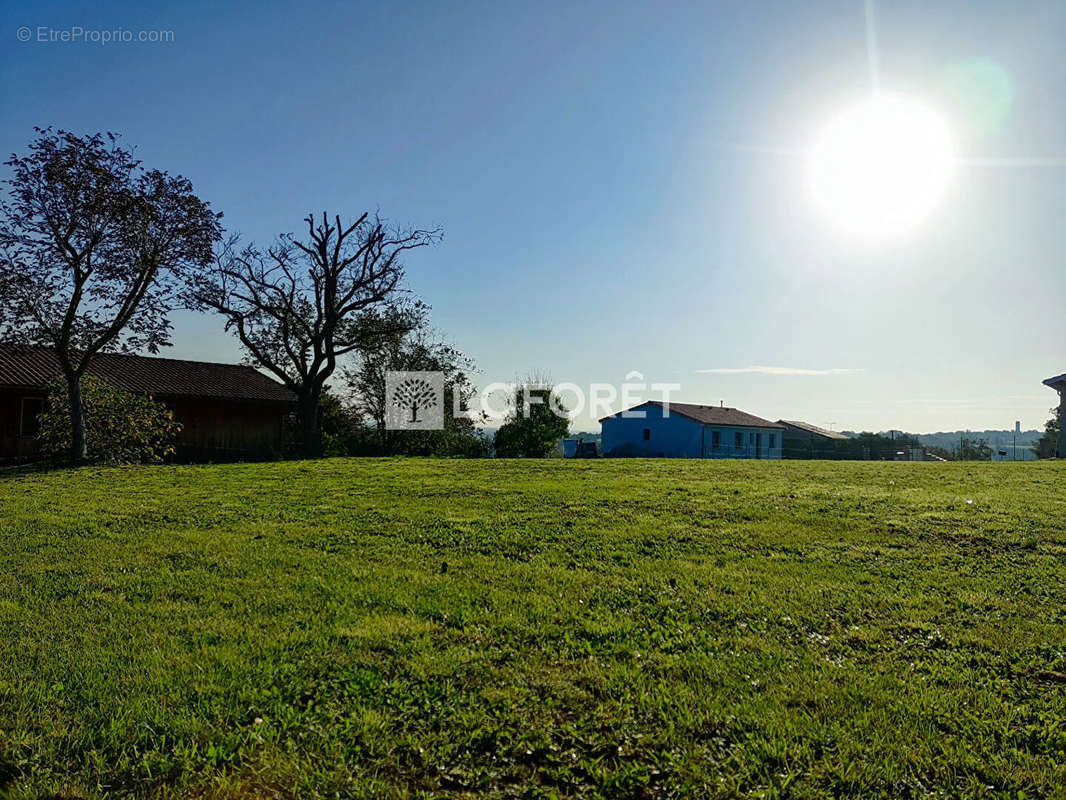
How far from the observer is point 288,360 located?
27125 millimetres

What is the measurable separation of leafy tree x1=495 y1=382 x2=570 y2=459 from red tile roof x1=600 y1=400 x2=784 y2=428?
10451 millimetres

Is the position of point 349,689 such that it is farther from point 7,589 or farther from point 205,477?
point 205,477

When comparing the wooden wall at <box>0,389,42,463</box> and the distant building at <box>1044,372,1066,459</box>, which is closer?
the wooden wall at <box>0,389,42,463</box>

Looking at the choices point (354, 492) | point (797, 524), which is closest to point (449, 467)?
point (354, 492)

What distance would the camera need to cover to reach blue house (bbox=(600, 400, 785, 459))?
40.0 m

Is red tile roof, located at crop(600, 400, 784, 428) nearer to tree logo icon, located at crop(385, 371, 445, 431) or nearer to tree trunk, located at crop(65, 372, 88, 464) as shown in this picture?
tree logo icon, located at crop(385, 371, 445, 431)

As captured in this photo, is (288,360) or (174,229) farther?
(288,360)

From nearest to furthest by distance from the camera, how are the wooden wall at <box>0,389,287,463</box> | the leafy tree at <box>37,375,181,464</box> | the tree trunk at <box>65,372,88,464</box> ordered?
the tree trunk at <box>65,372,88,464</box> < the leafy tree at <box>37,375,181,464</box> < the wooden wall at <box>0,389,287,463</box>

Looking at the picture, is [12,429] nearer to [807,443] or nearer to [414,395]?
[414,395]

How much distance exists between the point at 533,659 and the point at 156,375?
25.9 meters

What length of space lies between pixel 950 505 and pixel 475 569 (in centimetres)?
743

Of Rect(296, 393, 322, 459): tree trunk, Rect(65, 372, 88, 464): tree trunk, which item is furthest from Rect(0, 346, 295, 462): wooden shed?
Rect(65, 372, 88, 464): tree trunk

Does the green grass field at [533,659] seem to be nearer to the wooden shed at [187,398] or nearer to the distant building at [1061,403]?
the wooden shed at [187,398]

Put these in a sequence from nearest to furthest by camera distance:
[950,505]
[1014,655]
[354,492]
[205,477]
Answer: [1014,655]
[950,505]
[354,492]
[205,477]
